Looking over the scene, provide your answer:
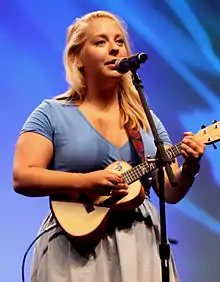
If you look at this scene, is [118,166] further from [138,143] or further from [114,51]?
[114,51]

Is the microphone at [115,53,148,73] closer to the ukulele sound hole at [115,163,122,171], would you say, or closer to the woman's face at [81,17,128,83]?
the woman's face at [81,17,128,83]

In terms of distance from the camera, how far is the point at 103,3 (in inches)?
96.8

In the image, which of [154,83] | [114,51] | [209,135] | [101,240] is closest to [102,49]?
[114,51]

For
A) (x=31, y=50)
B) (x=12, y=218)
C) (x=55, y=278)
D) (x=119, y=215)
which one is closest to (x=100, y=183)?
(x=119, y=215)

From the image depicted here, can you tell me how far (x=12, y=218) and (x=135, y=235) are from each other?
0.89 m

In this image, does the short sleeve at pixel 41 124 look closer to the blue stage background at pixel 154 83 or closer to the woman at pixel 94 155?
the woman at pixel 94 155

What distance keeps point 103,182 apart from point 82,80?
1.21ft

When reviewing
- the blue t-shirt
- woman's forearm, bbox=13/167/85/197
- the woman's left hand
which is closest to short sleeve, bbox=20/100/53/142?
the blue t-shirt

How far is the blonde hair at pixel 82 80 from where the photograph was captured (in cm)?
167

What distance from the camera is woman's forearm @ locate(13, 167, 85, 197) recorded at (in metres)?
1.47

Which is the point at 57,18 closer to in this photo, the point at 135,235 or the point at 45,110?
the point at 45,110

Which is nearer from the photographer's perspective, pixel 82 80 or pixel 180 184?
pixel 180 184

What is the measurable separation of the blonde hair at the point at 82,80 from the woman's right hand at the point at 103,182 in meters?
0.23

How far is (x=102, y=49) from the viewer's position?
162 cm
